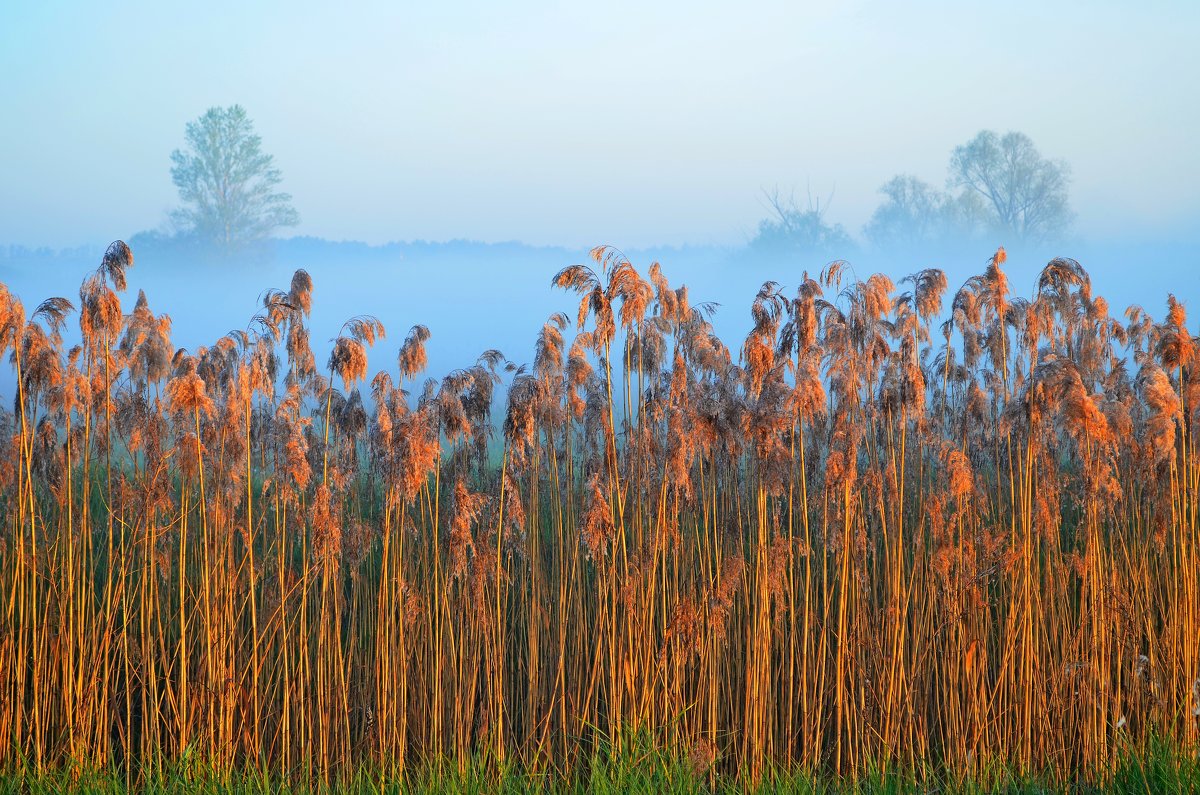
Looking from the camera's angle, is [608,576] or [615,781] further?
[608,576]

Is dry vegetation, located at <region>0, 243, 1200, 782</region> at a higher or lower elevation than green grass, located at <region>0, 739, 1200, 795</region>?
higher

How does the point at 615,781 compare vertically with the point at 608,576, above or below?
below

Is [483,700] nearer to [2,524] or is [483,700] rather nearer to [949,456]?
[949,456]

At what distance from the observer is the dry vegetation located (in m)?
3.77

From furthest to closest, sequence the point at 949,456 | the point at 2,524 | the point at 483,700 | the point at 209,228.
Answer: the point at 209,228
the point at 2,524
the point at 483,700
the point at 949,456

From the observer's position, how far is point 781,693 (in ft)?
14.7

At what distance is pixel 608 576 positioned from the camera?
4.05 m

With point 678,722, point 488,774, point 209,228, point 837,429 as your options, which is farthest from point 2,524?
point 209,228

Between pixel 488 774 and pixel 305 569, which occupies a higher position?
pixel 305 569

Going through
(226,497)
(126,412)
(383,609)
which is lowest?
(383,609)

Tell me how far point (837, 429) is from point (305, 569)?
6.82ft

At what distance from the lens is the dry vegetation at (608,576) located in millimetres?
3773

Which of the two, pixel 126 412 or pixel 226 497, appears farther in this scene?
pixel 126 412

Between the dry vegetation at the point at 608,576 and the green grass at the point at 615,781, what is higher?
the dry vegetation at the point at 608,576
